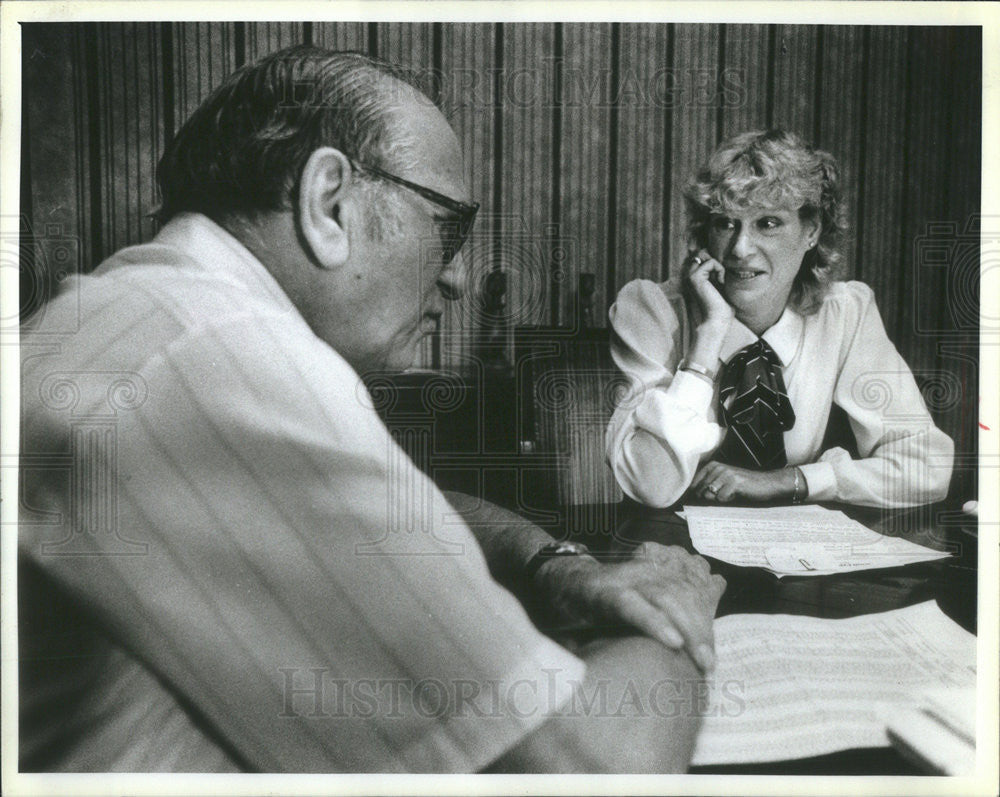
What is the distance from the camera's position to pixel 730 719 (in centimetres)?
196

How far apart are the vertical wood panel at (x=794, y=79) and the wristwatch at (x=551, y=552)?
114 centimetres

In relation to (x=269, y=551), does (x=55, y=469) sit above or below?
above

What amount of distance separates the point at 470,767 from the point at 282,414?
3.09ft

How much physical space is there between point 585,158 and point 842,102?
0.66m

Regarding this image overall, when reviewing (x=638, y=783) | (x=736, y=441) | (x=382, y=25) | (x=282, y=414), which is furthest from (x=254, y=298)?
(x=638, y=783)

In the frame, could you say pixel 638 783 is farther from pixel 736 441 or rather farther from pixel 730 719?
pixel 736 441

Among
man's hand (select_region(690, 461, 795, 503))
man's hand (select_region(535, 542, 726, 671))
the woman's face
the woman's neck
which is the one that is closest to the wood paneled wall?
the woman's face

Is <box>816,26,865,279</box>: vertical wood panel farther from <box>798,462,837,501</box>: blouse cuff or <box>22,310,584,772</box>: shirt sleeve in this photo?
<box>22,310,584,772</box>: shirt sleeve

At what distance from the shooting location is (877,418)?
203cm

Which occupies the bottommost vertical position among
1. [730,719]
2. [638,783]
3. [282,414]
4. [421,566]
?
[638,783]

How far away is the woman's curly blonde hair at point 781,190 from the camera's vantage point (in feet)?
6.54

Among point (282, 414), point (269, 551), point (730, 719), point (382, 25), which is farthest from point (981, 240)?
point (269, 551)

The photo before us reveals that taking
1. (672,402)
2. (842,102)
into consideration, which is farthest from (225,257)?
(842,102)

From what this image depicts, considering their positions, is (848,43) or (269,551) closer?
(269,551)
